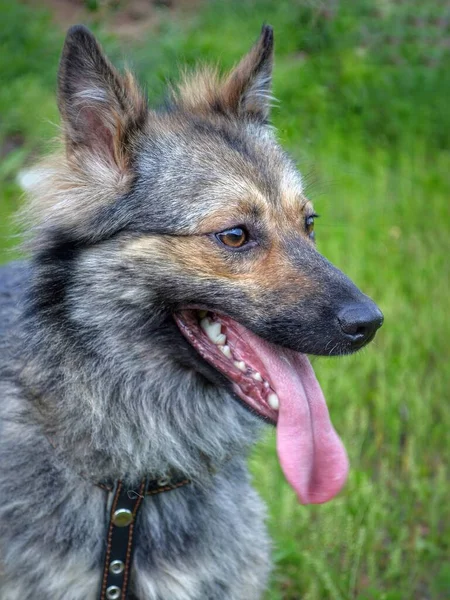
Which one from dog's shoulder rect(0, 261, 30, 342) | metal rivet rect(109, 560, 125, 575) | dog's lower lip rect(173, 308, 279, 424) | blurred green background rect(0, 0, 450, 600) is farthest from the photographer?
blurred green background rect(0, 0, 450, 600)

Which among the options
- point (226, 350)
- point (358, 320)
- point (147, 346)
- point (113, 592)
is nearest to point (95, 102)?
point (147, 346)

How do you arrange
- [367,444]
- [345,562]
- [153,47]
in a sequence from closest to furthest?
[345,562] → [367,444] → [153,47]

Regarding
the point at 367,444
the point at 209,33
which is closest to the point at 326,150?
the point at 209,33

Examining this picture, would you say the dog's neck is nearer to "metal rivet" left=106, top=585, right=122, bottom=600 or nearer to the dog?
the dog

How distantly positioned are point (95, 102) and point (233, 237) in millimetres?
715

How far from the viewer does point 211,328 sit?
117 inches

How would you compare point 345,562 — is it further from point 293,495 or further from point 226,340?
point 226,340

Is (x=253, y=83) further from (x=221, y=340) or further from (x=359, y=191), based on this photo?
(x=359, y=191)

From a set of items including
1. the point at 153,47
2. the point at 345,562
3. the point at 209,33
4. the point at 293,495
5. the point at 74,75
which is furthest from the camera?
the point at 209,33

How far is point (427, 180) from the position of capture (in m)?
7.07

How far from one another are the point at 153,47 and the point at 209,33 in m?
1.87

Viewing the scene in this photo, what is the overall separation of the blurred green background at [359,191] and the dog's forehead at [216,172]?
1.38ft

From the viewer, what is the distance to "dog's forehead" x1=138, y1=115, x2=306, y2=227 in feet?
9.73

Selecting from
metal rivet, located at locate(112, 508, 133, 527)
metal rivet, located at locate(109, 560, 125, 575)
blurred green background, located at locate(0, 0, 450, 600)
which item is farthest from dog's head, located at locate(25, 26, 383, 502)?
metal rivet, located at locate(109, 560, 125, 575)
